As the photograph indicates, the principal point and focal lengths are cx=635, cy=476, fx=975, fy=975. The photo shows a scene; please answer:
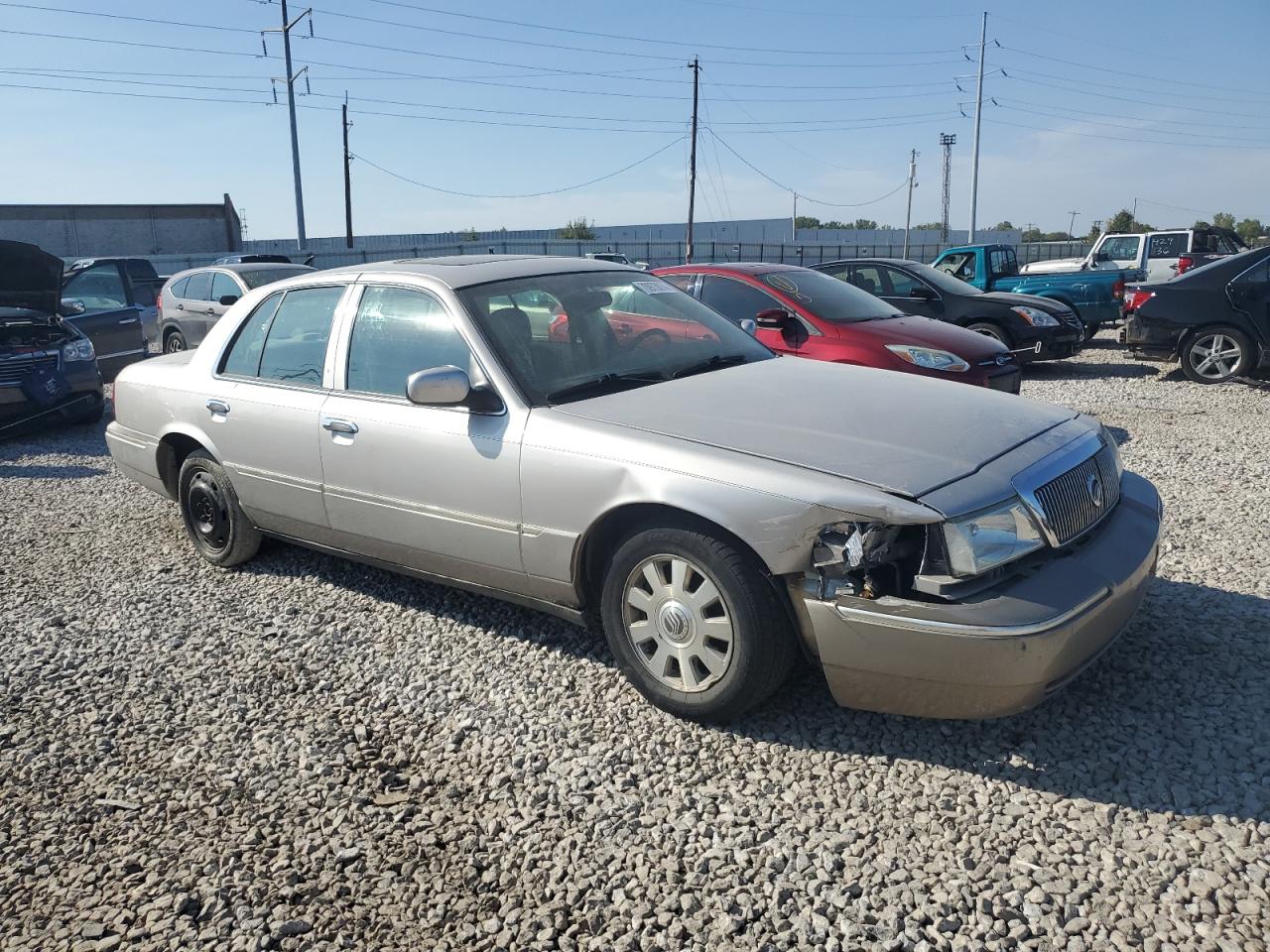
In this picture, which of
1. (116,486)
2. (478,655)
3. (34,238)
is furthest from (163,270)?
(478,655)

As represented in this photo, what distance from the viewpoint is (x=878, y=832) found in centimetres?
288

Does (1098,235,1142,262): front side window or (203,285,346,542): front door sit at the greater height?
(1098,235,1142,262): front side window

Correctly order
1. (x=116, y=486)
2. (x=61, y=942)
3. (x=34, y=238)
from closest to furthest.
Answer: (x=61, y=942)
(x=116, y=486)
(x=34, y=238)

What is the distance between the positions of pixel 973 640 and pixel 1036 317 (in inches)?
392

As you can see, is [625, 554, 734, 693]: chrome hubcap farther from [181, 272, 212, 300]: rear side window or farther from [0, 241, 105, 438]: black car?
[181, 272, 212, 300]: rear side window

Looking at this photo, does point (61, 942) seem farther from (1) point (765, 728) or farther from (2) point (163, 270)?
(2) point (163, 270)

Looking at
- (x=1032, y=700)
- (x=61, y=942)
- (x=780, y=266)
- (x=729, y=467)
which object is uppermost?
(x=780, y=266)

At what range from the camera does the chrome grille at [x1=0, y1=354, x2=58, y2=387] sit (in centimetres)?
924

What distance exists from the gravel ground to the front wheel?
7.18m

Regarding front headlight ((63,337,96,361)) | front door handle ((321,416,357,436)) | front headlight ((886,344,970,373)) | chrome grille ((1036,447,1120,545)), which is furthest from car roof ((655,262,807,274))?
front headlight ((63,337,96,361))

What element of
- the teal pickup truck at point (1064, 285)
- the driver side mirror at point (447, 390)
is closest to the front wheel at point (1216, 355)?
the teal pickup truck at point (1064, 285)

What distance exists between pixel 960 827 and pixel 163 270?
41500 millimetres

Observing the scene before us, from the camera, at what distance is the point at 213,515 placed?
17.6 feet

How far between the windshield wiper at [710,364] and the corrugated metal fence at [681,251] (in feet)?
116
